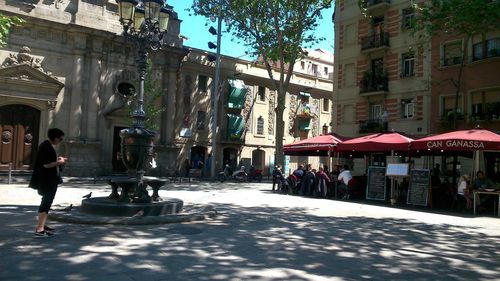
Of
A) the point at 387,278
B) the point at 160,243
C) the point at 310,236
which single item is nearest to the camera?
the point at 387,278

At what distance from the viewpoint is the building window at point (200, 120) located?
118ft

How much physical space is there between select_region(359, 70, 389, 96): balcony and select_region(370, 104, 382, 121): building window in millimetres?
1023

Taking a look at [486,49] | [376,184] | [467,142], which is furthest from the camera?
[486,49]

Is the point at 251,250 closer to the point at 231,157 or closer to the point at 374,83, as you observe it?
the point at 374,83

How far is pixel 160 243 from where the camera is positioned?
7543mm

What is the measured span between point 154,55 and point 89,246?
27.5 m

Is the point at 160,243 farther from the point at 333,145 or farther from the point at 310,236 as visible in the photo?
the point at 333,145

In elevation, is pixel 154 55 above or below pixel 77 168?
above

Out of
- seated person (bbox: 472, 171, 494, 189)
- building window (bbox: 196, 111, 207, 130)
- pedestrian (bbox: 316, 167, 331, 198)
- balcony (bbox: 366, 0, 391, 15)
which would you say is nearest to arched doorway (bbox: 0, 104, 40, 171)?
building window (bbox: 196, 111, 207, 130)

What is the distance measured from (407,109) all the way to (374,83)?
2742 mm

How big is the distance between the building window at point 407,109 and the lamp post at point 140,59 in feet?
60.7

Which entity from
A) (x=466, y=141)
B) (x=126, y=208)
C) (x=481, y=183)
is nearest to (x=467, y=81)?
(x=481, y=183)

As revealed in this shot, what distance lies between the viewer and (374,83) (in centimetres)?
2858

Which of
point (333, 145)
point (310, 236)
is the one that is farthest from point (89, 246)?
point (333, 145)
